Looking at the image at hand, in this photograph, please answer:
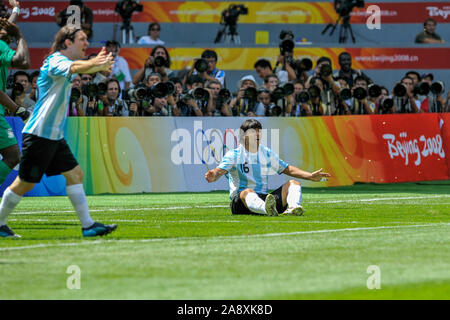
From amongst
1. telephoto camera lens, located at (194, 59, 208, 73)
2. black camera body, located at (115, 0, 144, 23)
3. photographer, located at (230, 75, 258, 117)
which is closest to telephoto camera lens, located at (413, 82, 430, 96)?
photographer, located at (230, 75, 258, 117)

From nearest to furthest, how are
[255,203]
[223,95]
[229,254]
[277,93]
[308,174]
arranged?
[229,254] < [308,174] < [255,203] < [223,95] < [277,93]

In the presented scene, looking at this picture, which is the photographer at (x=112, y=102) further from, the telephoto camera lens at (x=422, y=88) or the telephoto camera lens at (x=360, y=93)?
the telephoto camera lens at (x=422, y=88)

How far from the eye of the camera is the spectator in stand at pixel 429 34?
29156 mm

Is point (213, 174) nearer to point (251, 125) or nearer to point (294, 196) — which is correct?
point (251, 125)

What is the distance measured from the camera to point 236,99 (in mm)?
21781

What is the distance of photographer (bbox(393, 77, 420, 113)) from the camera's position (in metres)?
23.8

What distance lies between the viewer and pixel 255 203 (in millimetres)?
14242

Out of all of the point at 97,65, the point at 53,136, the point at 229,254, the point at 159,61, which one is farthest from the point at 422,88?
the point at 229,254

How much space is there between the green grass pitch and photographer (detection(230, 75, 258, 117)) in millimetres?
5918

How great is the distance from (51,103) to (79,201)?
1.08 m

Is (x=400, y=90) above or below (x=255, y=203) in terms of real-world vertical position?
above

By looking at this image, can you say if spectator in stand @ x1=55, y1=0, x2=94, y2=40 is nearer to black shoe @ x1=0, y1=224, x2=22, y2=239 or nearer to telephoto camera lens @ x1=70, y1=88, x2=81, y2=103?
telephoto camera lens @ x1=70, y1=88, x2=81, y2=103
